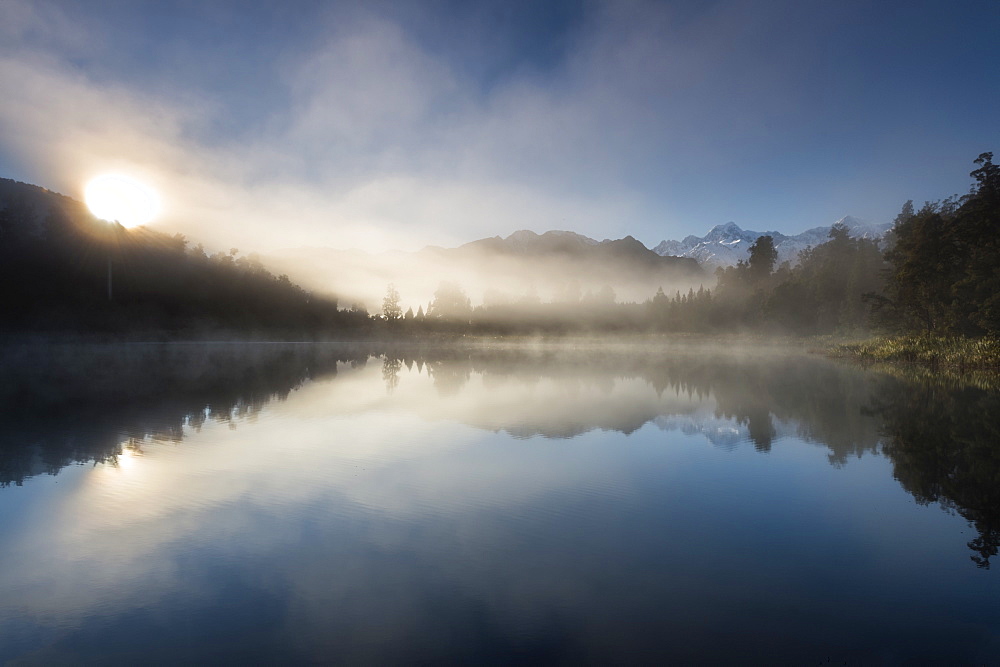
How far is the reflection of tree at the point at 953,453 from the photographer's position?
8688 mm

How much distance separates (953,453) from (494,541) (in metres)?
12.3

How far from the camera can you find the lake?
198 inches

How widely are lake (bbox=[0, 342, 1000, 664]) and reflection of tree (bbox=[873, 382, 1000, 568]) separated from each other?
85mm

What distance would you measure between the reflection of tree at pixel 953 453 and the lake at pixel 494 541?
0.28 ft

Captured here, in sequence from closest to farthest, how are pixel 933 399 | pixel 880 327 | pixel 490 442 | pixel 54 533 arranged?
pixel 54 533, pixel 490 442, pixel 933 399, pixel 880 327

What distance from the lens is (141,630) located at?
509 cm

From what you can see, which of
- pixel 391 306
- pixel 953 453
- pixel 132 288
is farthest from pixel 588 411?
pixel 391 306

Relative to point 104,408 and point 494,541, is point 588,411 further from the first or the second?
point 104,408

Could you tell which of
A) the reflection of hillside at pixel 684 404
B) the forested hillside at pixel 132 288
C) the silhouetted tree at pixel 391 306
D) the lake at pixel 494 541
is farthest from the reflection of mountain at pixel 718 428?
the silhouetted tree at pixel 391 306

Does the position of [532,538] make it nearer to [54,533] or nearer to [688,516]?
[688,516]

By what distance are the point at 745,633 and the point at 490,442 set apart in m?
9.11

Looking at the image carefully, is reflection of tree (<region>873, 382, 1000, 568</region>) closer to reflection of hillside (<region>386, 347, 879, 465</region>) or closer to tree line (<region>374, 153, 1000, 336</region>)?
reflection of hillside (<region>386, 347, 879, 465</region>)

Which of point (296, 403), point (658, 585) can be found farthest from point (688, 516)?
point (296, 403)

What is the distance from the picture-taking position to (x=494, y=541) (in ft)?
23.8
